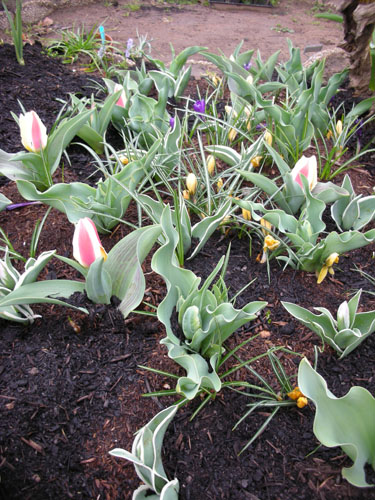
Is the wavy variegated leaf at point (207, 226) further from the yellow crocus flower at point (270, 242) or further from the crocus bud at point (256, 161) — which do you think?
the crocus bud at point (256, 161)

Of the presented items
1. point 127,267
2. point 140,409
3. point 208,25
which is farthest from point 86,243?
point 208,25

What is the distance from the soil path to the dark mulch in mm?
2685

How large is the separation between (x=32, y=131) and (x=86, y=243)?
0.60 metres

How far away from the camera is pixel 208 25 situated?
4316mm

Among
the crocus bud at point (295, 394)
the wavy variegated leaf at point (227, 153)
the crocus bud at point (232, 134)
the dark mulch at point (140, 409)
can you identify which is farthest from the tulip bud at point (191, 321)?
the crocus bud at point (232, 134)

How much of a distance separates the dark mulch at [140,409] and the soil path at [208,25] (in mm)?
2685

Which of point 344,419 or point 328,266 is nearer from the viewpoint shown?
point 344,419

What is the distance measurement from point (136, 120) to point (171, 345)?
1205 mm

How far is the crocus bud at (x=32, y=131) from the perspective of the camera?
1458 millimetres

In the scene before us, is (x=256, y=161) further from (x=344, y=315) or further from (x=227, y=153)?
(x=344, y=315)

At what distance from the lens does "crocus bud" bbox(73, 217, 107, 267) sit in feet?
3.67

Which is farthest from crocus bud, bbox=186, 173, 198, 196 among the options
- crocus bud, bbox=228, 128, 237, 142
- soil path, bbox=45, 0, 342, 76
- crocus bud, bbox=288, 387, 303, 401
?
soil path, bbox=45, 0, 342, 76

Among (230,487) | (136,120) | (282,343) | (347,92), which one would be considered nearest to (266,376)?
(282,343)

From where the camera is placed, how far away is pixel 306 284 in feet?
4.62
